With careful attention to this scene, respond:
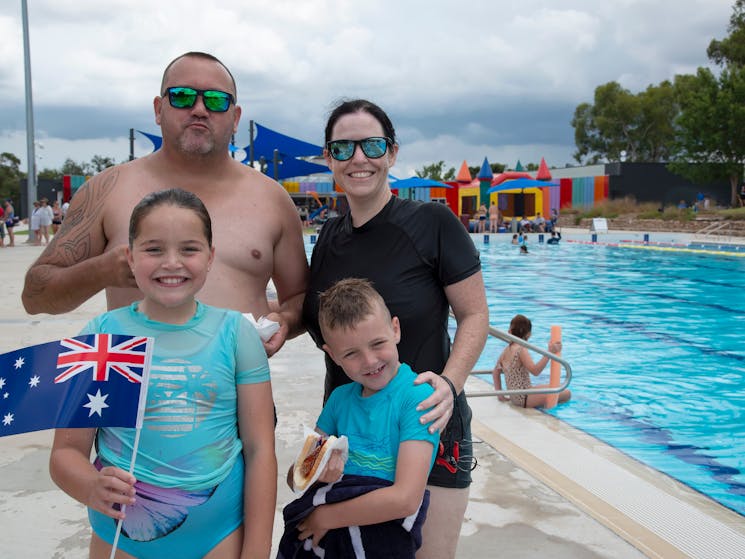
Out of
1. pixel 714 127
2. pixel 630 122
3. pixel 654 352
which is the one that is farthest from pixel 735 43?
pixel 654 352

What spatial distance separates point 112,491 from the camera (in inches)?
64.9

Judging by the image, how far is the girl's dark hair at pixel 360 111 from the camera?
2309 millimetres

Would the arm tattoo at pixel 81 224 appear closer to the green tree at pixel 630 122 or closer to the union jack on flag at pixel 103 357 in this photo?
the union jack on flag at pixel 103 357

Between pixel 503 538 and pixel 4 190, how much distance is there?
233 feet

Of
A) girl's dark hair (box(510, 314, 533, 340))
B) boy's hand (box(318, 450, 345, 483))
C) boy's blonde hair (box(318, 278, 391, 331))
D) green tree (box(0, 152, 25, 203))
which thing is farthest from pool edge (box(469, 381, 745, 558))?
green tree (box(0, 152, 25, 203))

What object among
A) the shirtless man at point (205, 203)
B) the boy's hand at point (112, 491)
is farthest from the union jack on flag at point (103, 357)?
the shirtless man at point (205, 203)

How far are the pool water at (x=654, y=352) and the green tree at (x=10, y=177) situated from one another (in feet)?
184

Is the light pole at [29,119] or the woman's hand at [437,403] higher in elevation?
the light pole at [29,119]

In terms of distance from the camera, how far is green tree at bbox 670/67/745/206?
36875 mm

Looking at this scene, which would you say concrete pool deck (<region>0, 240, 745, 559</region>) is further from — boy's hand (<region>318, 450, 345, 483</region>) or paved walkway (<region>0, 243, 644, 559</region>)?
boy's hand (<region>318, 450, 345, 483</region>)

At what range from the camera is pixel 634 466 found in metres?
4.90

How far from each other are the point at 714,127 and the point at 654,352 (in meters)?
33.7

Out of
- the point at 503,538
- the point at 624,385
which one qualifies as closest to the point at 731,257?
the point at 624,385

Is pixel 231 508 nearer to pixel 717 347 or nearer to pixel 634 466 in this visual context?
pixel 634 466
